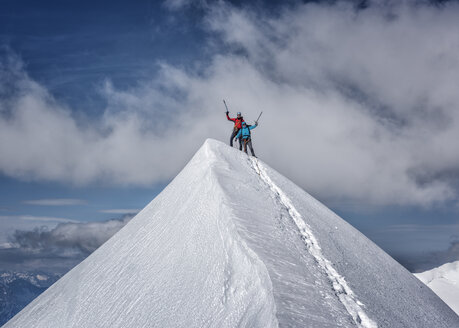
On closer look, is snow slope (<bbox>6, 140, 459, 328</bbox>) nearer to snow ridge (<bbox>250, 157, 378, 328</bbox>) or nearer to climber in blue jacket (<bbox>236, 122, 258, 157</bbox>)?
snow ridge (<bbox>250, 157, 378, 328</bbox>)

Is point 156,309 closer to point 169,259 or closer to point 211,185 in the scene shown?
point 169,259

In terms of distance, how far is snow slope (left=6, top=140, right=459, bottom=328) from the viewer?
4.12 m

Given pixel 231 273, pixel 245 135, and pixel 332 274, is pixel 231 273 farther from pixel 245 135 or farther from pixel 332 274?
pixel 245 135

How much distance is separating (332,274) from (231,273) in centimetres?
203

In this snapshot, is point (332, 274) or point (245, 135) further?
point (245, 135)

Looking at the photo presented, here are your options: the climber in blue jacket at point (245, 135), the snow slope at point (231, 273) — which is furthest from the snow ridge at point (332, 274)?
the climber in blue jacket at point (245, 135)

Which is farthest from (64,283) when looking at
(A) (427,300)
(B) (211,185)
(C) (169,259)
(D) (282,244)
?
(A) (427,300)

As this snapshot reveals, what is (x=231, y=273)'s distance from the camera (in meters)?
4.48

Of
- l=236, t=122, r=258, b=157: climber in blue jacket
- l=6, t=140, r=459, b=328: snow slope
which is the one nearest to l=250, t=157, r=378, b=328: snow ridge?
l=6, t=140, r=459, b=328: snow slope

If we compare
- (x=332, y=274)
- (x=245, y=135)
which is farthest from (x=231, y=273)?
(x=245, y=135)

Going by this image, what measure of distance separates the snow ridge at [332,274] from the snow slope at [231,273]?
25 millimetres

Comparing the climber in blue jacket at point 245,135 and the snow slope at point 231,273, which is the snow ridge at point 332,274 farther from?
the climber in blue jacket at point 245,135

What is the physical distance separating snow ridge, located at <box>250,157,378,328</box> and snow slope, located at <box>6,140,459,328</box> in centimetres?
2

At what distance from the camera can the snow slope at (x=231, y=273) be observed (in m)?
4.12
